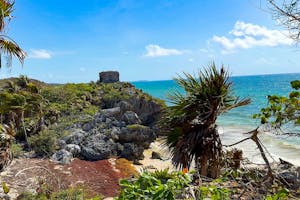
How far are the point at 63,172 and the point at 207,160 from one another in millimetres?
7437

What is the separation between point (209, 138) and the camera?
5758 millimetres

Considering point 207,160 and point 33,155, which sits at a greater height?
point 207,160

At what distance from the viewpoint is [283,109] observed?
3822 mm

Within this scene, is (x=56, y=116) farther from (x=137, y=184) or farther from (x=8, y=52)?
(x=137, y=184)

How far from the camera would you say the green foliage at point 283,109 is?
11.8 ft

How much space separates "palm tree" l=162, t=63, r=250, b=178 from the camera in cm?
574

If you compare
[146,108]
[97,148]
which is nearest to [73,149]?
[97,148]

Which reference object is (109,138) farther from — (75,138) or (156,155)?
(156,155)

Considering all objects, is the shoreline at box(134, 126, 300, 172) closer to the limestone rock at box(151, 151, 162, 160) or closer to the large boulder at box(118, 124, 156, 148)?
the limestone rock at box(151, 151, 162, 160)

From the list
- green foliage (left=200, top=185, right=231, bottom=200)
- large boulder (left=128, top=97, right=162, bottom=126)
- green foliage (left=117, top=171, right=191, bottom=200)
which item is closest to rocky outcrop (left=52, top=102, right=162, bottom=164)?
large boulder (left=128, top=97, right=162, bottom=126)

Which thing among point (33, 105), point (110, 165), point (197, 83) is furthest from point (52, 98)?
point (197, 83)

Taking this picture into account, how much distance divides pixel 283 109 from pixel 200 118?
2.24m

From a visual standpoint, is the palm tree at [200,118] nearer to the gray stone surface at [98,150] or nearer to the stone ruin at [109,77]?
the gray stone surface at [98,150]

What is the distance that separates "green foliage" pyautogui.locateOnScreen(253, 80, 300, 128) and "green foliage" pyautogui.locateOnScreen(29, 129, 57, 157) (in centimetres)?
1228
